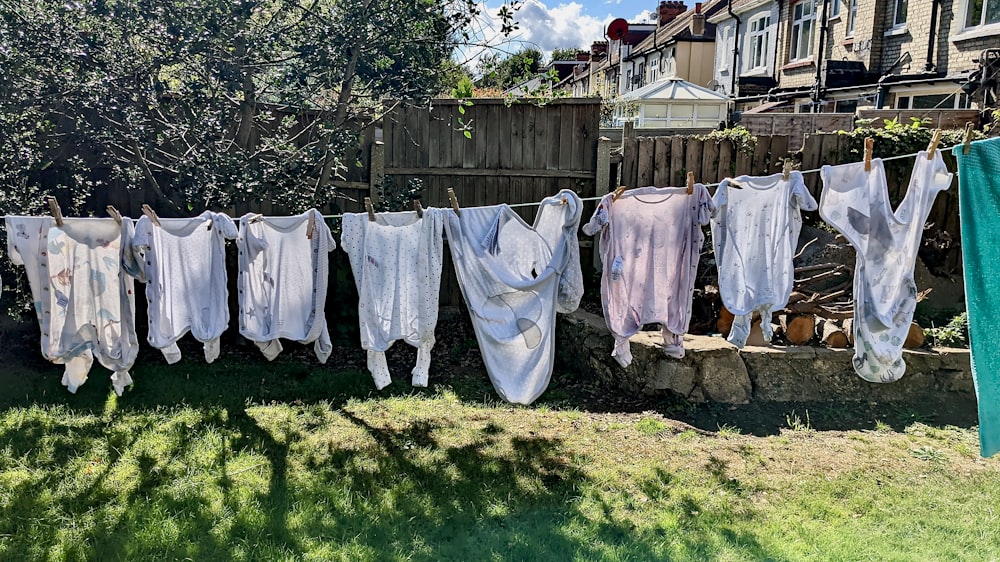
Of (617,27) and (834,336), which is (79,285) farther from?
(617,27)

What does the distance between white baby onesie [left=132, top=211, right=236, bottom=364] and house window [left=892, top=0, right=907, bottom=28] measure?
44.8 ft

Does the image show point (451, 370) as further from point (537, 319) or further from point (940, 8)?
point (940, 8)

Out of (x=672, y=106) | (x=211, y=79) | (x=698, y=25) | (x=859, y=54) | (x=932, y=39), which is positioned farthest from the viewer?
(x=698, y=25)

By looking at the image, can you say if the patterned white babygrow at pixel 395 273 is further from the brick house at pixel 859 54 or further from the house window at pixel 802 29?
the house window at pixel 802 29

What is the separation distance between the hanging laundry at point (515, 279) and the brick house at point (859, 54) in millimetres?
8773

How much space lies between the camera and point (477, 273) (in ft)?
13.5

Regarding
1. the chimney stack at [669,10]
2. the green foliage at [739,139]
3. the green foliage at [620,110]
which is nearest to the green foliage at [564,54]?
the chimney stack at [669,10]

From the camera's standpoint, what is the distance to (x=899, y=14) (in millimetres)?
13555

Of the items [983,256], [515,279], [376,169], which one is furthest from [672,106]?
[983,256]

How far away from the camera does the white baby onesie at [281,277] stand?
4.12 meters

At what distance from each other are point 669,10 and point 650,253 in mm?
24571

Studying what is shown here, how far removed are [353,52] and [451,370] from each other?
2.54 m

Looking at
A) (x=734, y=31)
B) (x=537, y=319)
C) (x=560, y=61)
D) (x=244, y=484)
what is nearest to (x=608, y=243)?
(x=537, y=319)

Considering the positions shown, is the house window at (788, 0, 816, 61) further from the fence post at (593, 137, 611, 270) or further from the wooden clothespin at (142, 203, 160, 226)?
the wooden clothespin at (142, 203, 160, 226)
